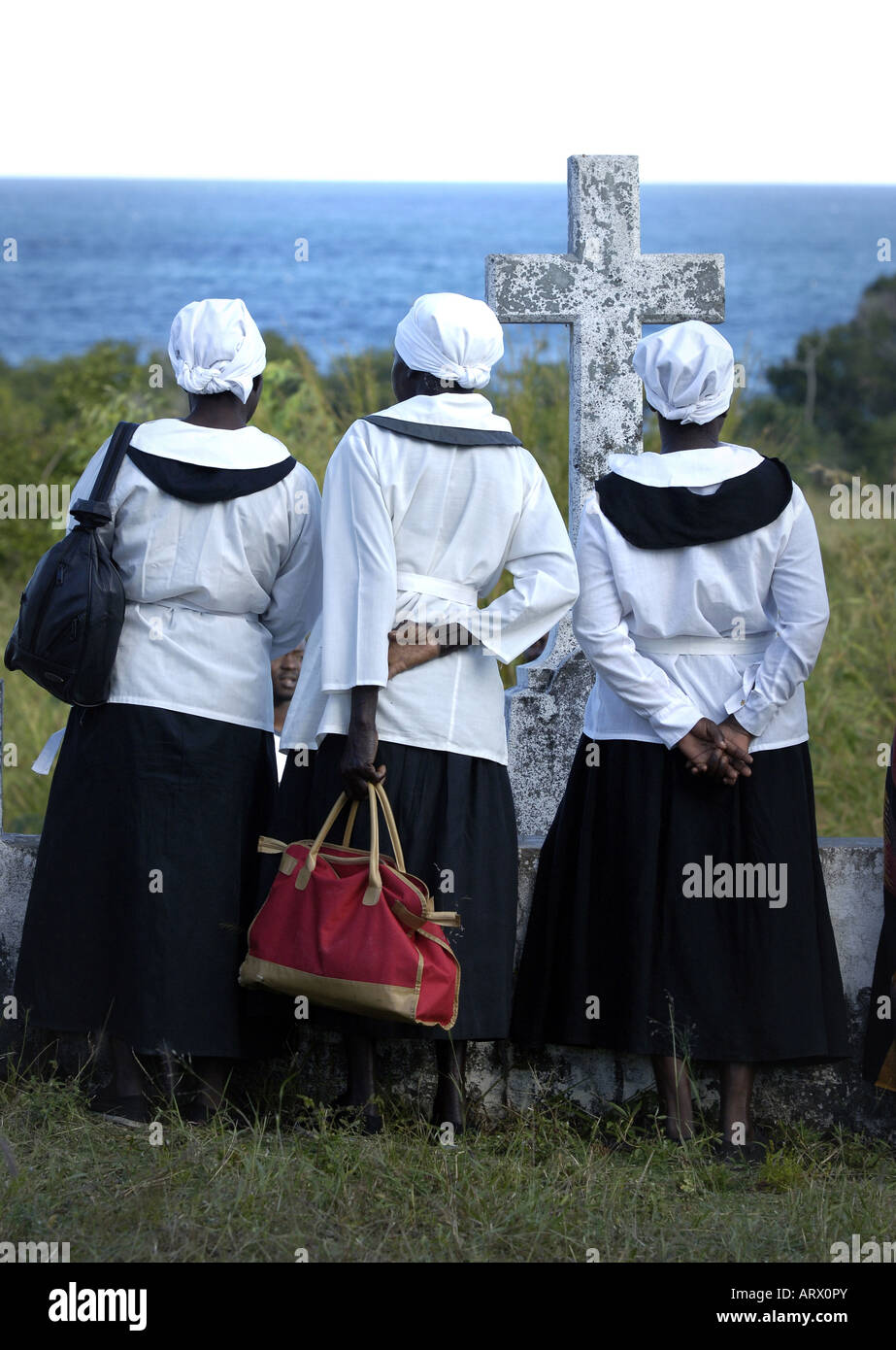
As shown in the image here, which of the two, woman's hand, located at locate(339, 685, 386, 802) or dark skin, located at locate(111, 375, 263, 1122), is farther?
dark skin, located at locate(111, 375, 263, 1122)

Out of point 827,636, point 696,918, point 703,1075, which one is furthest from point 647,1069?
point 827,636

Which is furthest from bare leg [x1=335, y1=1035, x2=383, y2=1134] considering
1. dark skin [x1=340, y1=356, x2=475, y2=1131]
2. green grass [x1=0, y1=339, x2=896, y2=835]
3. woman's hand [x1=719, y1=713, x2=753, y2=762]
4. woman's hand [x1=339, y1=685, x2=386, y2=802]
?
green grass [x1=0, y1=339, x2=896, y2=835]

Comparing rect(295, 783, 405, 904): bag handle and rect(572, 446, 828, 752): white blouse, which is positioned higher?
rect(572, 446, 828, 752): white blouse

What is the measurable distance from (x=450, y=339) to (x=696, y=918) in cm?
133

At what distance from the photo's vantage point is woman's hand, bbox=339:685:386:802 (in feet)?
10.7

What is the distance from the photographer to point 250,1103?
11.6 ft

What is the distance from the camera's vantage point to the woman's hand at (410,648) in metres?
3.37

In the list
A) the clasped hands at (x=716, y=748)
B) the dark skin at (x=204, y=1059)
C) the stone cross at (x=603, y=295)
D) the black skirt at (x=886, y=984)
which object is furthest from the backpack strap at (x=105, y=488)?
the black skirt at (x=886, y=984)

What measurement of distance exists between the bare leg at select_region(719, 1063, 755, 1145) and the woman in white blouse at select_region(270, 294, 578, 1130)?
0.51 meters

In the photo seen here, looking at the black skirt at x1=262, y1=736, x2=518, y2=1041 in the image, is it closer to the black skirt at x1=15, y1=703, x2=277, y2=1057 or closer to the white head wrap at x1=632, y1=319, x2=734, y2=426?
the black skirt at x1=15, y1=703, x2=277, y2=1057

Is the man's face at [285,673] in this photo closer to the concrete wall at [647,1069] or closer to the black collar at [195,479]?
the concrete wall at [647,1069]

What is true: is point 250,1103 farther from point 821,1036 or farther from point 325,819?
point 821,1036

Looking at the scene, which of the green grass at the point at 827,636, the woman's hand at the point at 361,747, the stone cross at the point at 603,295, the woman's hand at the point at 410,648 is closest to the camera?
the woman's hand at the point at 361,747

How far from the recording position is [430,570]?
11.2 ft
